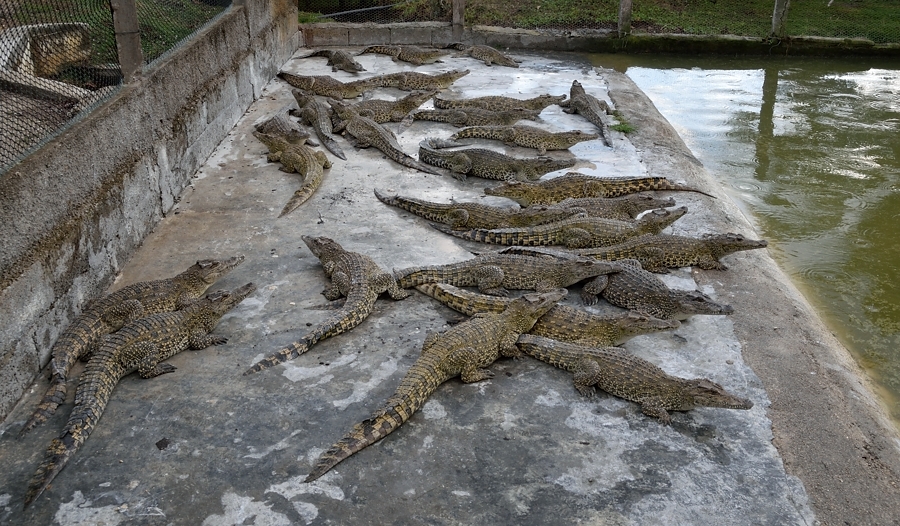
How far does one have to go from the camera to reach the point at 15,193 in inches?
168

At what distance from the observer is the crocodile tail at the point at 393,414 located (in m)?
3.67

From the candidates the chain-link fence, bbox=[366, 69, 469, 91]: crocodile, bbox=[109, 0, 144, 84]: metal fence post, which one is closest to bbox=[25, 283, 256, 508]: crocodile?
the chain-link fence

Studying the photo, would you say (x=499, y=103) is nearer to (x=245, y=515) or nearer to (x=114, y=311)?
(x=114, y=311)

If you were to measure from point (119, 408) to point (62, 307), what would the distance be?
1.02m

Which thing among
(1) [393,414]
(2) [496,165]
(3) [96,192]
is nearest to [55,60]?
(3) [96,192]

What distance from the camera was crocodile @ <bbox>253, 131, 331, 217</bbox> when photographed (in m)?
6.92

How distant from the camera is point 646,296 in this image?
5219 mm

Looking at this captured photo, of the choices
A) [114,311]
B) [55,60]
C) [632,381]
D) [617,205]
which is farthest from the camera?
[617,205]

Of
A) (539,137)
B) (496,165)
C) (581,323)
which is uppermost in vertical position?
(539,137)

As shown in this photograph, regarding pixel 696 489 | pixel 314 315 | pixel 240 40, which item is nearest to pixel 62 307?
pixel 314 315

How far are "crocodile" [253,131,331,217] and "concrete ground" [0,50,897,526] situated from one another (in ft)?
3.58

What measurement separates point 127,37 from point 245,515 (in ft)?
14.8

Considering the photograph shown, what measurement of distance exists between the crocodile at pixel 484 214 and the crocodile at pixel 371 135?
132 cm

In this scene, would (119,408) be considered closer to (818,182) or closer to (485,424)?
(485,424)
